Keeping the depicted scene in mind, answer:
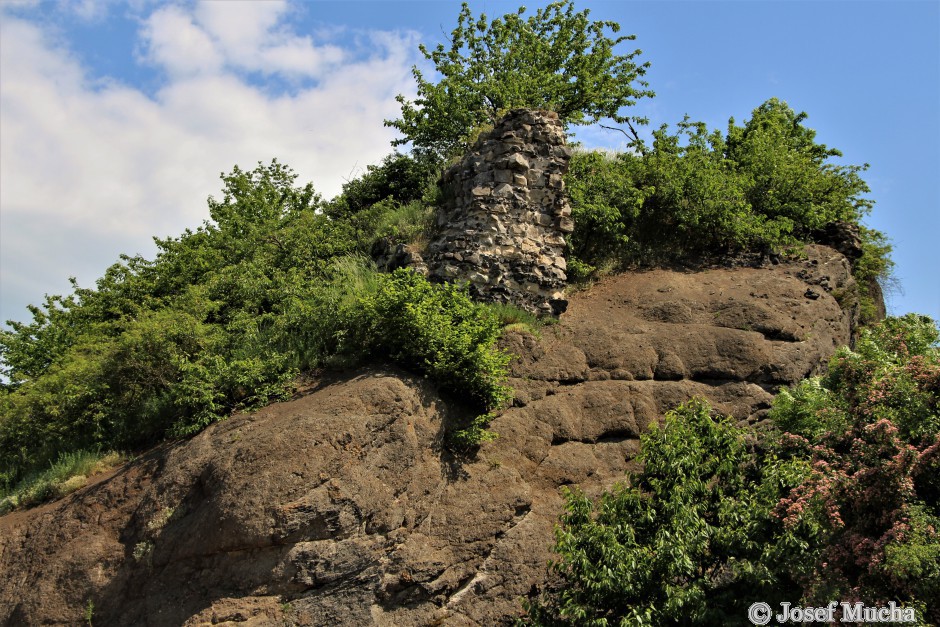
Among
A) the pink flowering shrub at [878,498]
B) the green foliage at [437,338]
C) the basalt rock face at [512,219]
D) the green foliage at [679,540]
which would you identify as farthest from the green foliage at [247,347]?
the pink flowering shrub at [878,498]

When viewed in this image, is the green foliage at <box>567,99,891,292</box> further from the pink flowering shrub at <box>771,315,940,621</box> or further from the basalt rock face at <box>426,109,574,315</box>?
the pink flowering shrub at <box>771,315,940,621</box>

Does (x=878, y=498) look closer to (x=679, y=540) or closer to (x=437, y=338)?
(x=679, y=540)

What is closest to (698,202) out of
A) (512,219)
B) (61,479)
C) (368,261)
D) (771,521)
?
(512,219)

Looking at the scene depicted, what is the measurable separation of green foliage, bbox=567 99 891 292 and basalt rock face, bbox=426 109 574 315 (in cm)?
153

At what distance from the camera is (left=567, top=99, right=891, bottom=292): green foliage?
636 inches

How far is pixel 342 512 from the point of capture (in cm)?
934

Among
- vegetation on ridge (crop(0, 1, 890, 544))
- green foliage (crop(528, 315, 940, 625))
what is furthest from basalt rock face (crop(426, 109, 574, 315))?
green foliage (crop(528, 315, 940, 625))

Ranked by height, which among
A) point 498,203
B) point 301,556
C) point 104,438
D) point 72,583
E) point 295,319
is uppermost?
point 498,203

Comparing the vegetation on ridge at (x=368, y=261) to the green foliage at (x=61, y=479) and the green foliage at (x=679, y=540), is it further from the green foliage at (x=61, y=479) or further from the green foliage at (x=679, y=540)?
the green foliage at (x=679, y=540)

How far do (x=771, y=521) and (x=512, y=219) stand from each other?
713 cm

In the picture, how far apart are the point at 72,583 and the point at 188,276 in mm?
8807

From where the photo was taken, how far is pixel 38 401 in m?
12.6

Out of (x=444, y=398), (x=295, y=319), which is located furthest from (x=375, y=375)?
(x=295, y=319)

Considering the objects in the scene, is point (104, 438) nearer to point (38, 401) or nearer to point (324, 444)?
point (38, 401)
